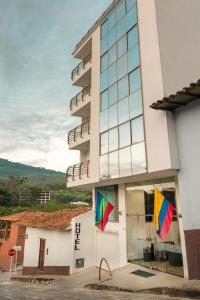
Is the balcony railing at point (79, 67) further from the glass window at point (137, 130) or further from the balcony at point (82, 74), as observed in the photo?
the glass window at point (137, 130)

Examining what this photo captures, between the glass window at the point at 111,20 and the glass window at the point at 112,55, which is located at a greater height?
the glass window at the point at 111,20

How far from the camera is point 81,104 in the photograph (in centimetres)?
2347

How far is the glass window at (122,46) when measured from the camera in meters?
18.8

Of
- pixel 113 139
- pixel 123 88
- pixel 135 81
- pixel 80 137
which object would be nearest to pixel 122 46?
pixel 123 88

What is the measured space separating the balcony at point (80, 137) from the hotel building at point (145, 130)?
0.57 ft

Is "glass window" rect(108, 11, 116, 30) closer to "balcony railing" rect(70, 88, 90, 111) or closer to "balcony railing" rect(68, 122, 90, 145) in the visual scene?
"balcony railing" rect(70, 88, 90, 111)

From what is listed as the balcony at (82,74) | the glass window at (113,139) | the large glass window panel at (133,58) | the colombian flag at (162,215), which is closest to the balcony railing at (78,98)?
the balcony at (82,74)

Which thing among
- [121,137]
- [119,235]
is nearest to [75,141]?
[121,137]

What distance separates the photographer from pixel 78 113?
25000 mm

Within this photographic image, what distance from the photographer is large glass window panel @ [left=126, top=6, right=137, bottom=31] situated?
1828 cm

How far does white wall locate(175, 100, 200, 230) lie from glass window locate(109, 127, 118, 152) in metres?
4.87

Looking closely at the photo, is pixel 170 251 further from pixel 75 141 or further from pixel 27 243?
pixel 27 243

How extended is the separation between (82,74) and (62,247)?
1517 cm

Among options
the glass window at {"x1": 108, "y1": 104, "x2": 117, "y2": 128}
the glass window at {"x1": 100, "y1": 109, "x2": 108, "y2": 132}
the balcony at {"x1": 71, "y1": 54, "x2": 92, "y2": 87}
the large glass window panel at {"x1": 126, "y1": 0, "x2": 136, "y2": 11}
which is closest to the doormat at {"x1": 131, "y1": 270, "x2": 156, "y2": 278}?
the glass window at {"x1": 108, "y1": 104, "x2": 117, "y2": 128}
